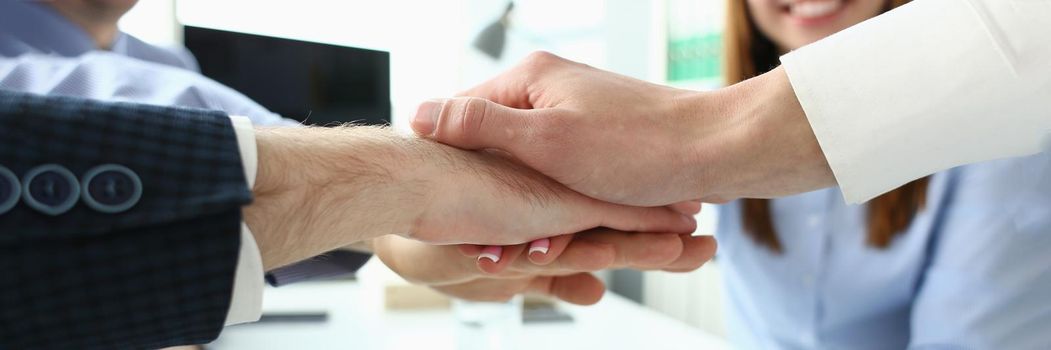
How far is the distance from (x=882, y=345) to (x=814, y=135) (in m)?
0.69

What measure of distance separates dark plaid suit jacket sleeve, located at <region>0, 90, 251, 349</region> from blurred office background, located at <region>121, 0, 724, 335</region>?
1490 mm

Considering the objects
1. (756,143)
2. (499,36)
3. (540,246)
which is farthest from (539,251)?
(499,36)

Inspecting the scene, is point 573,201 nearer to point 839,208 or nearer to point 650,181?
point 650,181

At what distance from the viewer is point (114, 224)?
0.40 metres

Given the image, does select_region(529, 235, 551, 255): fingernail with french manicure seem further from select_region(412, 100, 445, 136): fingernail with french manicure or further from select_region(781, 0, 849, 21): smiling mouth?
select_region(781, 0, 849, 21): smiling mouth

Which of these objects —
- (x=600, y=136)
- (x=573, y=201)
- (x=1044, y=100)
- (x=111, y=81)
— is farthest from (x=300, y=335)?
(x=1044, y=100)

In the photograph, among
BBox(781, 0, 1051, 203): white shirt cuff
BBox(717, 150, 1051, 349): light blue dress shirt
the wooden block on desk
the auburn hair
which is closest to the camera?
BBox(781, 0, 1051, 203): white shirt cuff

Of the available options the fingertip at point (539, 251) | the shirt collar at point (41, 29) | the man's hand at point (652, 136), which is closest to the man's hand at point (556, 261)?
the fingertip at point (539, 251)

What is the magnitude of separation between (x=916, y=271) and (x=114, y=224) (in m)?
1.11

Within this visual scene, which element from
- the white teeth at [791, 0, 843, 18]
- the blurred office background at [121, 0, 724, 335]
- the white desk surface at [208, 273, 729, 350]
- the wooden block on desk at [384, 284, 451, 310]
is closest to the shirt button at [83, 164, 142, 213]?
the white desk surface at [208, 273, 729, 350]

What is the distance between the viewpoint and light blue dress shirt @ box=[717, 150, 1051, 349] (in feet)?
3.19

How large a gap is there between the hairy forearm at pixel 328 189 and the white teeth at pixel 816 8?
0.86 meters

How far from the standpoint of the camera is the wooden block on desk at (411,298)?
176 cm

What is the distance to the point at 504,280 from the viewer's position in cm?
107
